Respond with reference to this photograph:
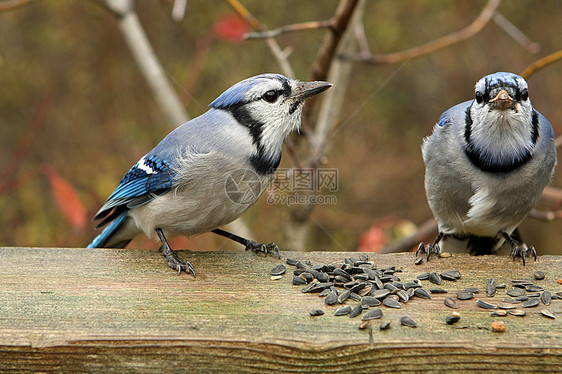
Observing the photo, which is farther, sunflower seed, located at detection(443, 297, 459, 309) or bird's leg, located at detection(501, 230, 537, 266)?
bird's leg, located at detection(501, 230, 537, 266)

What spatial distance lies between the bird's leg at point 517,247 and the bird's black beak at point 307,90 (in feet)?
3.71

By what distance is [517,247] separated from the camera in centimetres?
298

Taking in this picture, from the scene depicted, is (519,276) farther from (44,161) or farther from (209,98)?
(44,161)

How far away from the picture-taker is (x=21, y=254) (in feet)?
9.15

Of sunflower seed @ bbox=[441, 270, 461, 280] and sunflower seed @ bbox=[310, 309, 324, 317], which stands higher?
sunflower seed @ bbox=[441, 270, 461, 280]

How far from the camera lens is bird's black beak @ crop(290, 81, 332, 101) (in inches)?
115

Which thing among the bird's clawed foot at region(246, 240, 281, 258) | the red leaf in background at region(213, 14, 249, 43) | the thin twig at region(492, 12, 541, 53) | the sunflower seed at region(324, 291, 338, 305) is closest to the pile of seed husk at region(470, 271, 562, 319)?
the sunflower seed at region(324, 291, 338, 305)

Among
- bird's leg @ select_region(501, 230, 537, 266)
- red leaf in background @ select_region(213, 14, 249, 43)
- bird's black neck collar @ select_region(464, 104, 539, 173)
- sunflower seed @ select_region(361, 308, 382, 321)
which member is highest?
red leaf in background @ select_region(213, 14, 249, 43)

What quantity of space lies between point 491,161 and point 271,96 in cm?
101

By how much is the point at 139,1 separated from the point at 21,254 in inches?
159

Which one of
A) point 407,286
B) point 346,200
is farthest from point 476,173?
point 346,200

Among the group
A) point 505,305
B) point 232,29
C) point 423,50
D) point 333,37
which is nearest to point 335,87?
point 423,50

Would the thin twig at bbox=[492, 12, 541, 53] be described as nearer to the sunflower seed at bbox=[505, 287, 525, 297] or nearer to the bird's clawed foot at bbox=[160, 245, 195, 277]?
the sunflower seed at bbox=[505, 287, 525, 297]

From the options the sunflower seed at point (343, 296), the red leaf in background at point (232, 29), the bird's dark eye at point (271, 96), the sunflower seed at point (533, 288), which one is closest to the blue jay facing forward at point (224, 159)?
the bird's dark eye at point (271, 96)
